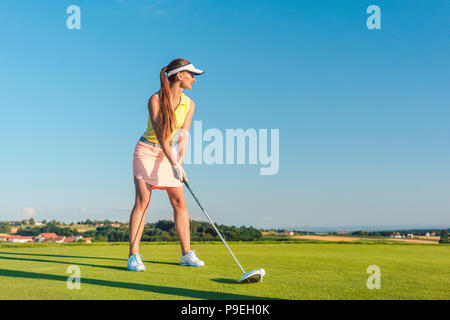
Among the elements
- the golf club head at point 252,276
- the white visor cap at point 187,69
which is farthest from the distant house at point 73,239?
the golf club head at point 252,276

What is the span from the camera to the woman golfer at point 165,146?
5.30 m

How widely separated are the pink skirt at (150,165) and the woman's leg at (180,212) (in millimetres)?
256

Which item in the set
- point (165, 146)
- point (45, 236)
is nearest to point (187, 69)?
point (165, 146)

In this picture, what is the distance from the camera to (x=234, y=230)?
34.7 ft

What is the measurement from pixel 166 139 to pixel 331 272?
275cm

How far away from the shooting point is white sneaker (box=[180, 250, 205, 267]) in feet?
17.5

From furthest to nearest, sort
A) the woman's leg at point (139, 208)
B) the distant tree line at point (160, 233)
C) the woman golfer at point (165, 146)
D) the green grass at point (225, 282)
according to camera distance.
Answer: the distant tree line at point (160, 233) < the woman's leg at point (139, 208) < the woman golfer at point (165, 146) < the green grass at point (225, 282)

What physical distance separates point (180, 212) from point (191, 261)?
2.58 ft

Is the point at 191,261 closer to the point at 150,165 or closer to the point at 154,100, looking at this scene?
the point at 150,165

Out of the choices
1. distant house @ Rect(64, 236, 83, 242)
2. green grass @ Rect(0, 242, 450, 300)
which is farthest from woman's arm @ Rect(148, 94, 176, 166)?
distant house @ Rect(64, 236, 83, 242)

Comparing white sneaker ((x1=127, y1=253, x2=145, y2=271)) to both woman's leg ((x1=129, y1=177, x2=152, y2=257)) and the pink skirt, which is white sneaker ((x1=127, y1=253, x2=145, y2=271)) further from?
the pink skirt

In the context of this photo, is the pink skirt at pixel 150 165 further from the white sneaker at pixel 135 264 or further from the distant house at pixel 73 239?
the distant house at pixel 73 239

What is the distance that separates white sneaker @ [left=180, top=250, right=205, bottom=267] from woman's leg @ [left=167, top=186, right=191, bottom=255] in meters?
0.30
